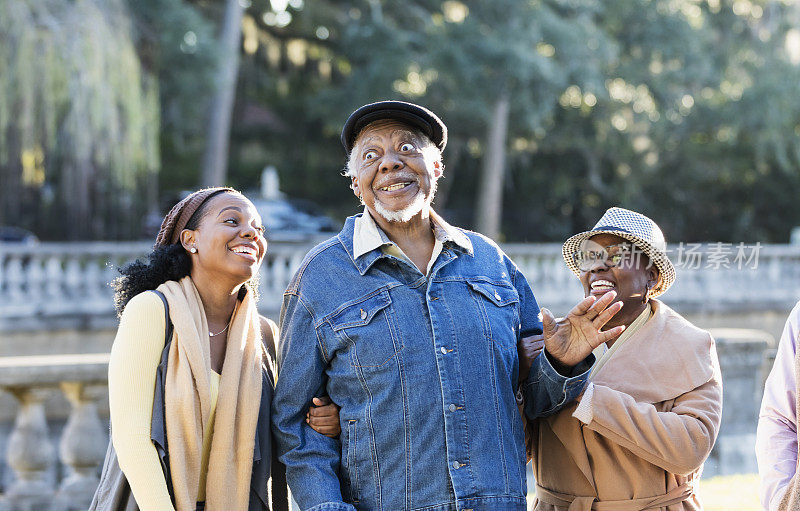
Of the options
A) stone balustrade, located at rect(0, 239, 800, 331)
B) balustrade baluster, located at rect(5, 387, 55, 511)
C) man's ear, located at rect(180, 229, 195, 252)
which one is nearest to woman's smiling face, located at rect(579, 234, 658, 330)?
man's ear, located at rect(180, 229, 195, 252)

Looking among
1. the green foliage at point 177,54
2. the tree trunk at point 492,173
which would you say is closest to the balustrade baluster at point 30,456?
the green foliage at point 177,54

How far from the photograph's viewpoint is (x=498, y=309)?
→ 270 centimetres

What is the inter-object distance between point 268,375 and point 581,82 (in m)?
16.1

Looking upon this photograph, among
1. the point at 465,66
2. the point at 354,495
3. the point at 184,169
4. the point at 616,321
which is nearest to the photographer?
the point at 354,495

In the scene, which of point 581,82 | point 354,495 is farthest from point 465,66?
point 354,495

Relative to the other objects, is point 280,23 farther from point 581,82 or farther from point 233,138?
point 581,82

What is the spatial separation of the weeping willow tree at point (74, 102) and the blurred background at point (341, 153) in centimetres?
3

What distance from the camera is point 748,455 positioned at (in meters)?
5.79

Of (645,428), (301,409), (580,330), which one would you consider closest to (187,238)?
(301,409)

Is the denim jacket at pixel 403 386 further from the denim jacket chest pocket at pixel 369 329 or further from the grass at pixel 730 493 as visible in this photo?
the grass at pixel 730 493

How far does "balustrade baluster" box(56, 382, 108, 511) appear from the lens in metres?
4.10

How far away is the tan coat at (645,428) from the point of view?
254 centimetres

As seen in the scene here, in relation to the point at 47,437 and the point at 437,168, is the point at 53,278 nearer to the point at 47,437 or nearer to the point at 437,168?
the point at 47,437

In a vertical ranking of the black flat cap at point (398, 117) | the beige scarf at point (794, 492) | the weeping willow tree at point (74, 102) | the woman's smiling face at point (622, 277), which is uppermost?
the weeping willow tree at point (74, 102)
